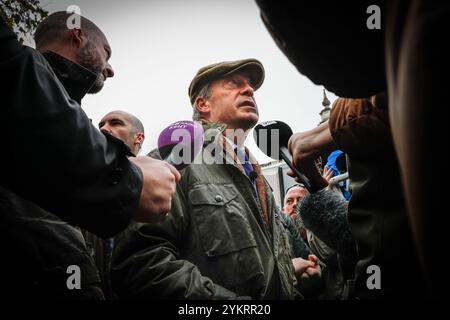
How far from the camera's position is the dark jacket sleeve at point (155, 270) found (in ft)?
6.01

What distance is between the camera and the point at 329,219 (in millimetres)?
2027

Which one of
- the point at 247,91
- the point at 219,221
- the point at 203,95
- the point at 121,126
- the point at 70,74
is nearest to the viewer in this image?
the point at 70,74

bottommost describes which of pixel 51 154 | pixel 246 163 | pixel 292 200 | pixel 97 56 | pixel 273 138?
pixel 292 200

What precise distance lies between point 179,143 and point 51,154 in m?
0.99

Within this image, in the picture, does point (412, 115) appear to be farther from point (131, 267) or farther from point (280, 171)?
point (280, 171)

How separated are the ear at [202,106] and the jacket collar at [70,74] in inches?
78.4

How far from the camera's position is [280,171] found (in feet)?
53.6

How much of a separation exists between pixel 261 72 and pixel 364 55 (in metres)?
3.21

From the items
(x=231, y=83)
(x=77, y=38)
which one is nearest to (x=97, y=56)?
(x=77, y=38)

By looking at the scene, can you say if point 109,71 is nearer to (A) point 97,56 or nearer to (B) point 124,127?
(A) point 97,56

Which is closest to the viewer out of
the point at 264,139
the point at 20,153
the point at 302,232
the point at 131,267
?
the point at 20,153

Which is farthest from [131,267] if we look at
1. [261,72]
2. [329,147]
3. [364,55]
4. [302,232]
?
[302,232]

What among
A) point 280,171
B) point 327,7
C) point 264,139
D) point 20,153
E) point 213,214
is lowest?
point 280,171
